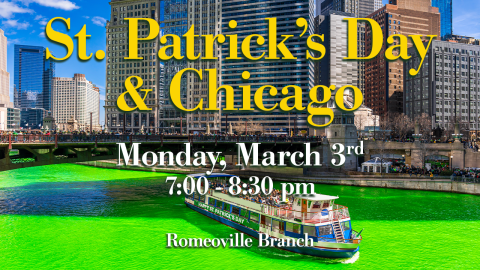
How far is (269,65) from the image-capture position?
166 metres

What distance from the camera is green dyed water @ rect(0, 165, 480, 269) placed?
2720 cm

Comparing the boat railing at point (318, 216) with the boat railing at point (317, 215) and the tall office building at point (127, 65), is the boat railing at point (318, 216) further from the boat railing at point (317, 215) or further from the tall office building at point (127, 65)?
the tall office building at point (127, 65)

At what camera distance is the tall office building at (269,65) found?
160 meters

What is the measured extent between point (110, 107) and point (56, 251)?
152242 mm

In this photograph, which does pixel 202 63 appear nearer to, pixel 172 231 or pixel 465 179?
pixel 465 179

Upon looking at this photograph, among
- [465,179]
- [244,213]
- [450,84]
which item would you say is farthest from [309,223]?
[450,84]

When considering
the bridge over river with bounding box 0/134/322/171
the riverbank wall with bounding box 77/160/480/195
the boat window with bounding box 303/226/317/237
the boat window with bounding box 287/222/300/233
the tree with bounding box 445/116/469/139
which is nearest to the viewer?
the boat window with bounding box 303/226/317/237

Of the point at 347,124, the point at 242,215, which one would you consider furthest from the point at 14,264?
the point at 347,124

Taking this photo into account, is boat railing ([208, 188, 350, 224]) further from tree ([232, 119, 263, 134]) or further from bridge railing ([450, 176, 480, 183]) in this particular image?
tree ([232, 119, 263, 134])

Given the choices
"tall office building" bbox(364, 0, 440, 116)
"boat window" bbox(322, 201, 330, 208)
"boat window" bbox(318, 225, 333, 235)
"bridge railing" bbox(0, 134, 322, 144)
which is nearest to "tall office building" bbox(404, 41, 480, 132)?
"tall office building" bbox(364, 0, 440, 116)

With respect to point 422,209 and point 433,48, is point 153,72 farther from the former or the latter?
point 422,209

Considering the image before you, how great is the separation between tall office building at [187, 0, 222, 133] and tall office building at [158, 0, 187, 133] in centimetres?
214

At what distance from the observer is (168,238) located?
30453 millimetres

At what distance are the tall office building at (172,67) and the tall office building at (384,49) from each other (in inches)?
3722
